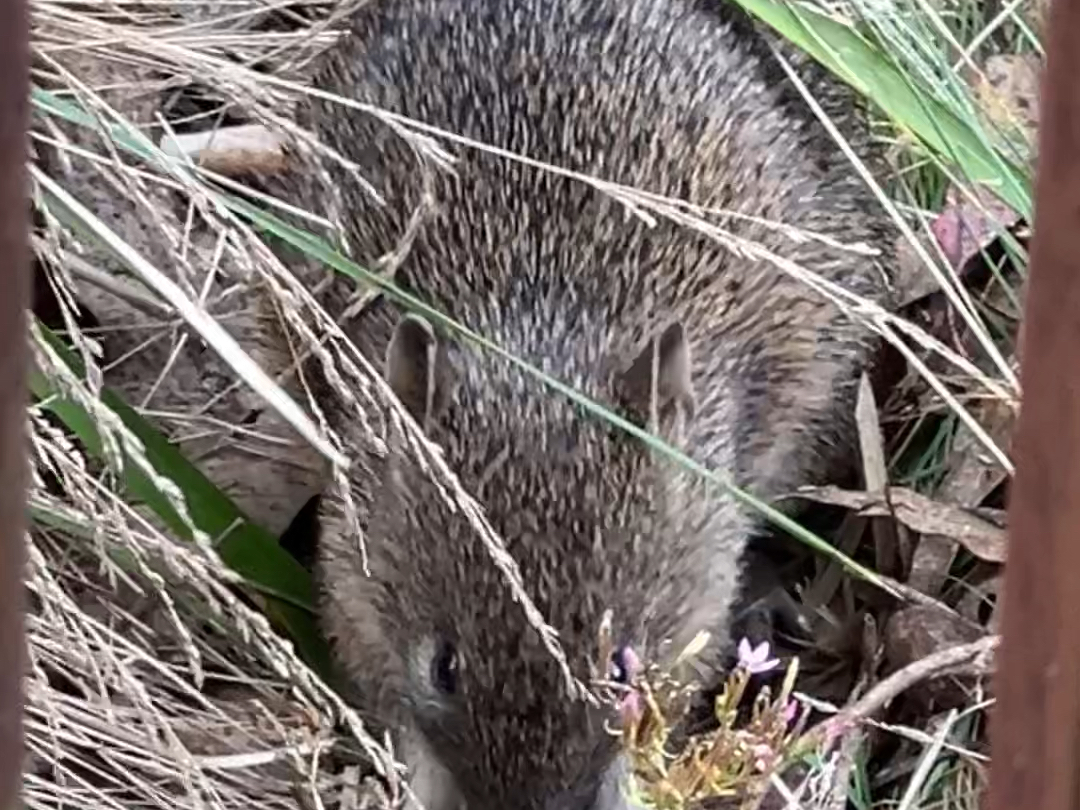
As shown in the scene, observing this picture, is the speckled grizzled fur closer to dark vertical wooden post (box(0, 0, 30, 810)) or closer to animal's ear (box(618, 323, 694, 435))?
animal's ear (box(618, 323, 694, 435))

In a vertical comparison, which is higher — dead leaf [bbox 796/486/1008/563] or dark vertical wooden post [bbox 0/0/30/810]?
dark vertical wooden post [bbox 0/0/30/810]

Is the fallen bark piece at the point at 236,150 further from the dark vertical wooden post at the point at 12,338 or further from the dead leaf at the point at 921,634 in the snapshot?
the dark vertical wooden post at the point at 12,338

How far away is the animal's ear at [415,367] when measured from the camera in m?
2.36

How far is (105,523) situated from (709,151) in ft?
2.92

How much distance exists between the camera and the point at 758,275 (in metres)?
2.81

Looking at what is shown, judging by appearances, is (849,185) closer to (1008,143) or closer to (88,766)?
(1008,143)

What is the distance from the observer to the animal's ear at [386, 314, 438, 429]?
2361 millimetres

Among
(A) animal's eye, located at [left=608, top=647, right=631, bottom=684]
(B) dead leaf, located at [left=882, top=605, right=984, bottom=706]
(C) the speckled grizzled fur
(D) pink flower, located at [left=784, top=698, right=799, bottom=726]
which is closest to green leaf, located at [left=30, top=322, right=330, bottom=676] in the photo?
(C) the speckled grizzled fur

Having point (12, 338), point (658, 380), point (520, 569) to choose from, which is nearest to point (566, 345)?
point (658, 380)

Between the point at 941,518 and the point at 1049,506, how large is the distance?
1.81 meters

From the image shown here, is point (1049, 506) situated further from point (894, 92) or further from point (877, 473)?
point (877, 473)

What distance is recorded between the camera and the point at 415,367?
2393 millimetres

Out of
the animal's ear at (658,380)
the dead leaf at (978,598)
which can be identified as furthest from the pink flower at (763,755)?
the dead leaf at (978,598)

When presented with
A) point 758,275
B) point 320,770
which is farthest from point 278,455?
point 758,275
